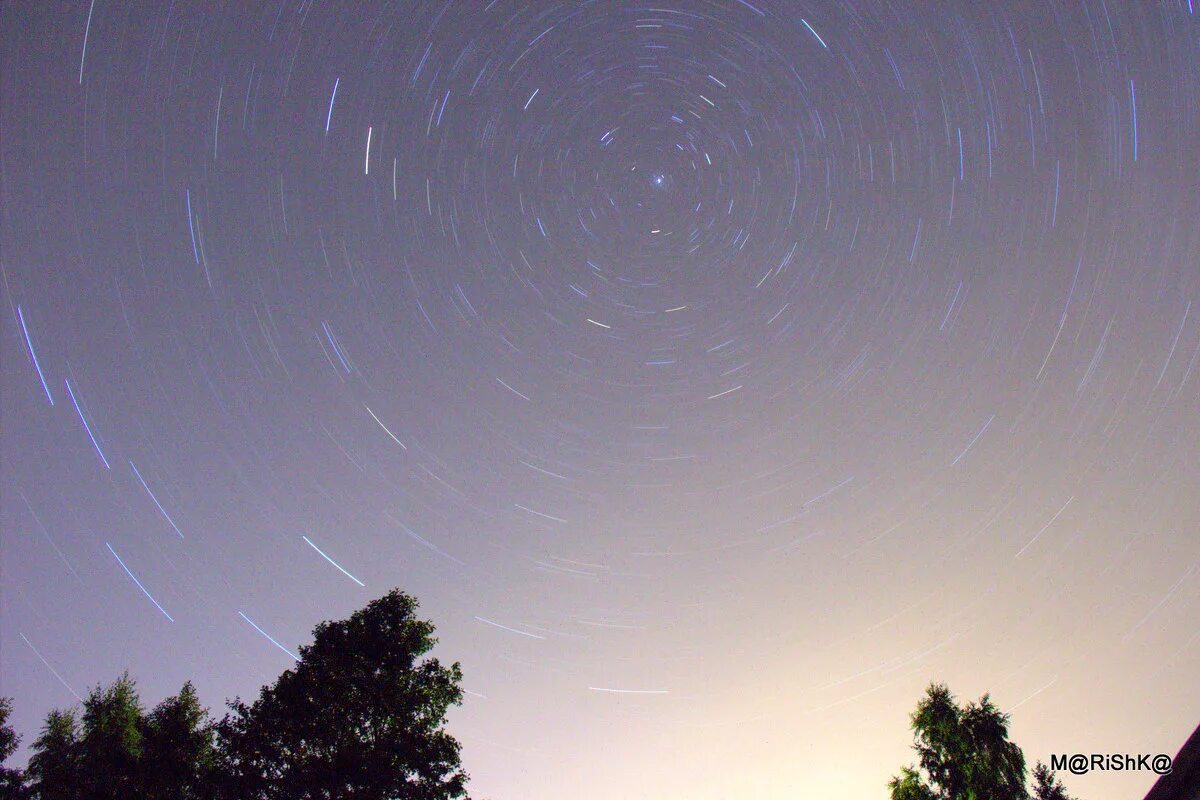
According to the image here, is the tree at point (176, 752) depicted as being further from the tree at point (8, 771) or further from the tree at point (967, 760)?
the tree at point (967, 760)

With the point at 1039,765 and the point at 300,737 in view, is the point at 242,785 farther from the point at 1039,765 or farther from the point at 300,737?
the point at 1039,765

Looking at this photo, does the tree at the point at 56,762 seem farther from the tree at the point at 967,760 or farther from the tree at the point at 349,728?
the tree at the point at 967,760

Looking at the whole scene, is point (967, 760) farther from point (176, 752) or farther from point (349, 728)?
point (176, 752)

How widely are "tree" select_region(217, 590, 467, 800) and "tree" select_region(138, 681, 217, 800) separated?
4.79ft

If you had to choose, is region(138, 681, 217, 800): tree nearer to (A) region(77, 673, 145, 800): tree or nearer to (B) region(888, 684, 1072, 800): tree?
(A) region(77, 673, 145, 800): tree

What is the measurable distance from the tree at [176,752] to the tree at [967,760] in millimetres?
18947

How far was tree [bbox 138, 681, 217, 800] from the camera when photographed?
1314 cm

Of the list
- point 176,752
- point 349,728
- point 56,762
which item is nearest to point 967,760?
point 349,728

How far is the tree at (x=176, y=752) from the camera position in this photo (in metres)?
13.1

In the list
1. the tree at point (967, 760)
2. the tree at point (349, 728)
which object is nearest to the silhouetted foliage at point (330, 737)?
the tree at point (349, 728)

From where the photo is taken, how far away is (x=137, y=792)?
A: 13039 millimetres

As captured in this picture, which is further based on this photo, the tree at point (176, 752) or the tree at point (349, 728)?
the tree at point (176, 752)

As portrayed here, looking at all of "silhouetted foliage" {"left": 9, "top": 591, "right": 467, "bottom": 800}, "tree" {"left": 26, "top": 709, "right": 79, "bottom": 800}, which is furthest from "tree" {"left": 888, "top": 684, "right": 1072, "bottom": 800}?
"tree" {"left": 26, "top": 709, "right": 79, "bottom": 800}

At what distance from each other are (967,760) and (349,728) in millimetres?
16838
